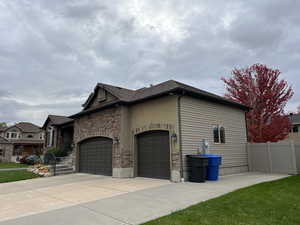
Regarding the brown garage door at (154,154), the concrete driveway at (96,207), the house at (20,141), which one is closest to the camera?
the concrete driveway at (96,207)

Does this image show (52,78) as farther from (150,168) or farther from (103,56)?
(150,168)

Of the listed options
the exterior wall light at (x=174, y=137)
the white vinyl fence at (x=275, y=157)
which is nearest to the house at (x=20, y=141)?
the exterior wall light at (x=174, y=137)

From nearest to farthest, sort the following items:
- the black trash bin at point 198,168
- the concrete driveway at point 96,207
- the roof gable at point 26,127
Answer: the concrete driveway at point 96,207, the black trash bin at point 198,168, the roof gable at point 26,127

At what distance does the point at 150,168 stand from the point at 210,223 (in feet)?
23.6

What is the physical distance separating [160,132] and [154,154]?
121 centimetres

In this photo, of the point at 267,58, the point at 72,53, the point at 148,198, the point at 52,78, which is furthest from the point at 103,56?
the point at 267,58

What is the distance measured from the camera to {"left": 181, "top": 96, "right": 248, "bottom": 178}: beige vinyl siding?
1014 centimetres

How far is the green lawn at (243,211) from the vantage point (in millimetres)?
4102

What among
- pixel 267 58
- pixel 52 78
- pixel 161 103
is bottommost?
pixel 161 103

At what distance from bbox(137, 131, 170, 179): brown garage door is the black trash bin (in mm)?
1208

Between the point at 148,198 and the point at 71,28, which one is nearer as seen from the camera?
the point at 148,198

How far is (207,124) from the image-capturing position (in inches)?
443

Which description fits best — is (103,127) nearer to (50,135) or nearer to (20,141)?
(50,135)

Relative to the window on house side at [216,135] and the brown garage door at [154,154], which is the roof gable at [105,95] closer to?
the brown garage door at [154,154]
